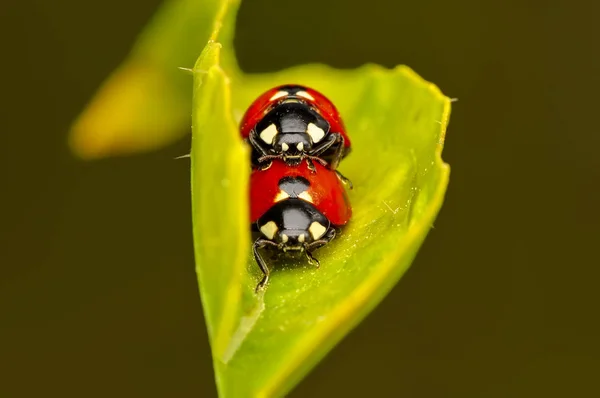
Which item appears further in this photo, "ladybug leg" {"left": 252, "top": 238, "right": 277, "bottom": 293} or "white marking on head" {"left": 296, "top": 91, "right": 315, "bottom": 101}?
"white marking on head" {"left": 296, "top": 91, "right": 315, "bottom": 101}

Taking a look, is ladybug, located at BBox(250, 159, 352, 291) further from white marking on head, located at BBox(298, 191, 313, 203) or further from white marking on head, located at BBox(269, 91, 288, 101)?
white marking on head, located at BBox(269, 91, 288, 101)

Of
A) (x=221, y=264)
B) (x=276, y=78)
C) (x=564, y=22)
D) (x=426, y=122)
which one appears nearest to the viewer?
(x=221, y=264)

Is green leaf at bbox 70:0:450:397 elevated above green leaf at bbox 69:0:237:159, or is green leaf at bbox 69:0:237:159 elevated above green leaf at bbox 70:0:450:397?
green leaf at bbox 69:0:237:159

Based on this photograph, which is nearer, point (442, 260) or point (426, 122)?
point (426, 122)

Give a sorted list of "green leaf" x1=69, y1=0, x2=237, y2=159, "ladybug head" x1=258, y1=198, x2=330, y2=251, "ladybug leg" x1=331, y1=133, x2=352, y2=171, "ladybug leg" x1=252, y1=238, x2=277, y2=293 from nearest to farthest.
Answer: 1. "ladybug leg" x1=252, y1=238, x2=277, y2=293
2. "ladybug head" x1=258, y1=198, x2=330, y2=251
3. "ladybug leg" x1=331, y1=133, x2=352, y2=171
4. "green leaf" x1=69, y1=0, x2=237, y2=159

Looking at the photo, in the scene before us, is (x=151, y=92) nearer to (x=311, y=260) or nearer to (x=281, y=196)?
(x=281, y=196)

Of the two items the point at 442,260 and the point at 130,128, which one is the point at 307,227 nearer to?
the point at 130,128

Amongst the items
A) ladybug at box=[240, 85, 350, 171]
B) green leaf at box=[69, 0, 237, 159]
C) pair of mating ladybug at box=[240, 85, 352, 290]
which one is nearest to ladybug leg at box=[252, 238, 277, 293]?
pair of mating ladybug at box=[240, 85, 352, 290]

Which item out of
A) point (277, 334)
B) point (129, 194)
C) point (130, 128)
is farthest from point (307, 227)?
point (129, 194)

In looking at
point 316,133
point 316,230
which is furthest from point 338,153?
point 316,230
